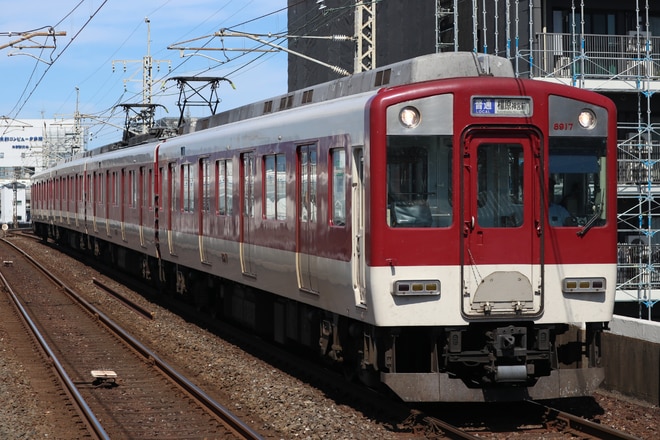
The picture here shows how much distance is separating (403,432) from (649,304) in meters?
17.3

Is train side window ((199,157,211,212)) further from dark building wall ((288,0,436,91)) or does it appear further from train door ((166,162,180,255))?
dark building wall ((288,0,436,91))

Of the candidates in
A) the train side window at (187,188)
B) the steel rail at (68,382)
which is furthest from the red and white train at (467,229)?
the train side window at (187,188)

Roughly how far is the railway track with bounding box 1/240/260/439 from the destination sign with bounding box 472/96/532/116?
126 inches

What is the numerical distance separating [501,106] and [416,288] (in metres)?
1.68

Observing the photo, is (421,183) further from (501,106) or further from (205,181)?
(205,181)

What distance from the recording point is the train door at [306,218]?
10.7 meters

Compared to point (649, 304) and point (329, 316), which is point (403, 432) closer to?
point (329, 316)

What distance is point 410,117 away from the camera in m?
8.98

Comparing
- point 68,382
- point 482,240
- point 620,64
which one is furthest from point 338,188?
point 620,64

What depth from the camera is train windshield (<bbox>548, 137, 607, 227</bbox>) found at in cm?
920

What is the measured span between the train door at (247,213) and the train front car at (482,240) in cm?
399

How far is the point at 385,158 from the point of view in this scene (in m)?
8.94

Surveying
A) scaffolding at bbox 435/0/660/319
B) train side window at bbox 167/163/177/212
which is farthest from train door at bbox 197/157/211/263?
scaffolding at bbox 435/0/660/319

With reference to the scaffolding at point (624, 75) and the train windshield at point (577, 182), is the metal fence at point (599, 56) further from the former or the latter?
the train windshield at point (577, 182)
